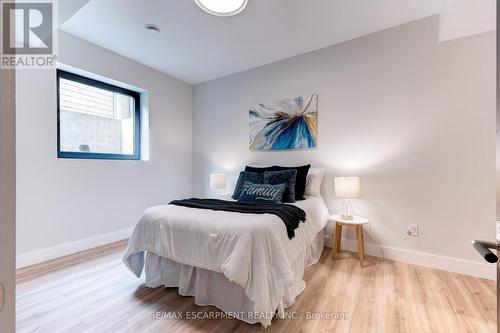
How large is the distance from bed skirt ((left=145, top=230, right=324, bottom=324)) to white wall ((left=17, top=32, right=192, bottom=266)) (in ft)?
4.66

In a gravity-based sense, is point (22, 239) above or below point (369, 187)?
below

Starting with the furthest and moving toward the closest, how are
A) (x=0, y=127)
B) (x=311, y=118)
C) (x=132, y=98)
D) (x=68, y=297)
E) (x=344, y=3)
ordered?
1. (x=132, y=98)
2. (x=311, y=118)
3. (x=344, y=3)
4. (x=68, y=297)
5. (x=0, y=127)

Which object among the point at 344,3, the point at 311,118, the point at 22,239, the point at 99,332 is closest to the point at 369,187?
the point at 311,118

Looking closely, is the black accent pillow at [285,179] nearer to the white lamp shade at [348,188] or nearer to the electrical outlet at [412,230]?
the white lamp shade at [348,188]

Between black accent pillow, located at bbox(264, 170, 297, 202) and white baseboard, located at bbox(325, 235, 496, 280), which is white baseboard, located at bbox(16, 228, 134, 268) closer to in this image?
black accent pillow, located at bbox(264, 170, 297, 202)

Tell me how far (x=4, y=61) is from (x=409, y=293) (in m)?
2.63

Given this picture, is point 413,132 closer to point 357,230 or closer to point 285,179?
point 357,230

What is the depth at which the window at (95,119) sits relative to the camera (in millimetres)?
2707

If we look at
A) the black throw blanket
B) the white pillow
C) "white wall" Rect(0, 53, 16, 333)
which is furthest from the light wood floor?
"white wall" Rect(0, 53, 16, 333)

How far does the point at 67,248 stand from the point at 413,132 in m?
4.13

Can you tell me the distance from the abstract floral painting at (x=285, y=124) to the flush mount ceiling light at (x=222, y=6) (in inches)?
54.4

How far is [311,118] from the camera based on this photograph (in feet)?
9.91

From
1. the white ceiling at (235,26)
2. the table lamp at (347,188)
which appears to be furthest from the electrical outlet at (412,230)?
the white ceiling at (235,26)

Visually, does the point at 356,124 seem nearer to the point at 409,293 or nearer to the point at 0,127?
the point at 409,293
